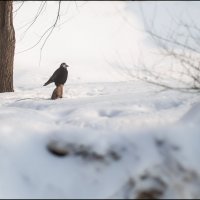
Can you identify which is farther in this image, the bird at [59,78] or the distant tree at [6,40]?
the distant tree at [6,40]

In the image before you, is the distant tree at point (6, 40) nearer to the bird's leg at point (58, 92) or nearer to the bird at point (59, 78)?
the bird at point (59, 78)

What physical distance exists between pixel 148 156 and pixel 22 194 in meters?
1.01

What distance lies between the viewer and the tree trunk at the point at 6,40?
695 centimetres

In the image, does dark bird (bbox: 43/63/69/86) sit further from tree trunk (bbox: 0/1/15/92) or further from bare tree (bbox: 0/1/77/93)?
tree trunk (bbox: 0/1/15/92)

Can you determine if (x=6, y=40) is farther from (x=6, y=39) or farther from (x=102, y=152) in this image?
(x=102, y=152)

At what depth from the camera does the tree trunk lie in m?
6.95

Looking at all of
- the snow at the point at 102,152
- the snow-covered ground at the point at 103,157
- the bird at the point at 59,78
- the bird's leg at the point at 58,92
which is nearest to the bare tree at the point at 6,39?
the bird at the point at 59,78

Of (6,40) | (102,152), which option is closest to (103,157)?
(102,152)

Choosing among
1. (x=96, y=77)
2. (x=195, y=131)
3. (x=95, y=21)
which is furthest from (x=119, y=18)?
(x=195, y=131)

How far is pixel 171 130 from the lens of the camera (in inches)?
137

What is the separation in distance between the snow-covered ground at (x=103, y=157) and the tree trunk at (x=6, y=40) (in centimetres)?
337

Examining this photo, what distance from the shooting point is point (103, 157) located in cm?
343

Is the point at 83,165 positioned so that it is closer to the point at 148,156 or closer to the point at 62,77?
the point at 148,156

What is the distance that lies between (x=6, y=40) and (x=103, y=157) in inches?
166
